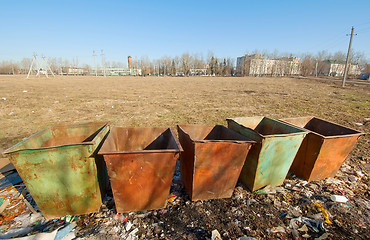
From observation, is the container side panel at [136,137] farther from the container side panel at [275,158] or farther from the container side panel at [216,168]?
the container side panel at [275,158]

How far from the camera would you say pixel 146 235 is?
2.03 m

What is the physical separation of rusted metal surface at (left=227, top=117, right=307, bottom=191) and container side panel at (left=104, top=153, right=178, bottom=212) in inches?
48.2

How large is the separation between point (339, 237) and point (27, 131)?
289 inches

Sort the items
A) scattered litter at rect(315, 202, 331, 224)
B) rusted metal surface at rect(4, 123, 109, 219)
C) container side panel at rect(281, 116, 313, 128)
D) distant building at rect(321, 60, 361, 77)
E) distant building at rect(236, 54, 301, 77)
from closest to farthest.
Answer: rusted metal surface at rect(4, 123, 109, 219), scattered litter at rect(315, 202, 331, 224), container side panel at rect(281, 116, 313, 128), distant building at rect(321, 60, 361, 77), distant building at rect(236, 54, 301, 77)

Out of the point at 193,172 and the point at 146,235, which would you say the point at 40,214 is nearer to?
the point at 146,235

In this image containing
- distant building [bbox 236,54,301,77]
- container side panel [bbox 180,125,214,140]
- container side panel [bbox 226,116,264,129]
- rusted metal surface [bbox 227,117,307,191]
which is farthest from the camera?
distant building [bbox 236,54,301,77]

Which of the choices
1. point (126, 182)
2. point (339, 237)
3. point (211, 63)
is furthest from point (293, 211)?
point (211, 63)

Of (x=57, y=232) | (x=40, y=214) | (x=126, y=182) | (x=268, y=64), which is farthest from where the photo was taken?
(x=268, y=64)

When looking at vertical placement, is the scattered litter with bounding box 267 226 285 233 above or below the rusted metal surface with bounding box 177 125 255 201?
below

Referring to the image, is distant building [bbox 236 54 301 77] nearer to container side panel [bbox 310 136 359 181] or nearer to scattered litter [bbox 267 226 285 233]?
container side panel [bbox 310 136 359 181]

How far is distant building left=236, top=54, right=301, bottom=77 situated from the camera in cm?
6562

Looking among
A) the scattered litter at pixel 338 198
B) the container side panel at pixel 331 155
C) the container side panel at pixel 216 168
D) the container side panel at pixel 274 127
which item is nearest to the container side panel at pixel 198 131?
the container side panel at pixel 216 168

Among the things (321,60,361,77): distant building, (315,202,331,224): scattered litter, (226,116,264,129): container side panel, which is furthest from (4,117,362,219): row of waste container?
(321,60,361,77): distant building

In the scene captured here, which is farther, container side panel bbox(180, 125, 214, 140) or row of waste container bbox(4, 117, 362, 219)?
container side panel bbox(180, 125, 214, 140)
